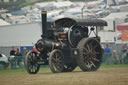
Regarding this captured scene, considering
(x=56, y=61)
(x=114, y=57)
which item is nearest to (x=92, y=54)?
(x=56, y=61)

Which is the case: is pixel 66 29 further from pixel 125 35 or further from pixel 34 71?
pixel 125 35

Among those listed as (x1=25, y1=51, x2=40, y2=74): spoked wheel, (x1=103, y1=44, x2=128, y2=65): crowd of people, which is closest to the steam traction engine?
(x1=25, y1=51, x2=40, y2=74): spoked wheel

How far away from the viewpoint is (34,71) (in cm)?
2245

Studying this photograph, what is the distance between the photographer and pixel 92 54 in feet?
76.3

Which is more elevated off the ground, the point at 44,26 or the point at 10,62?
the point at 44,26

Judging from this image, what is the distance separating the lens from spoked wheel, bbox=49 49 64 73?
21312mm

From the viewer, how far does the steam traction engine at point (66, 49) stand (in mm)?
21987

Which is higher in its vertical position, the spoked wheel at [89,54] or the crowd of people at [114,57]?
the spoked wheel at [89,54]

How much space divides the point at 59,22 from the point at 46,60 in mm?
2465

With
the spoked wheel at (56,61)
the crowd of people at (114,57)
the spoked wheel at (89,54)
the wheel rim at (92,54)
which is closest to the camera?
the spoked wheel at (56,61)

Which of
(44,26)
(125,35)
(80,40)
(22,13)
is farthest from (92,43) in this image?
(22,13)

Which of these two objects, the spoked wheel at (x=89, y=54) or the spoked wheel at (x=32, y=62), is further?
the spoked wheel at (x=89, y=54)

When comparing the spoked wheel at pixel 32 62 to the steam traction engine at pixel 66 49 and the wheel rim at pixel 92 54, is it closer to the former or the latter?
the steam traction engine at pixel 66 49

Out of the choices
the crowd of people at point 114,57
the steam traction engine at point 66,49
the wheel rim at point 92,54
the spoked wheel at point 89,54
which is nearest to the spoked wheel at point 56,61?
the steam traction engine at point 66,49
